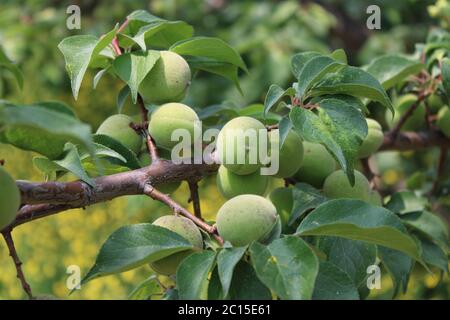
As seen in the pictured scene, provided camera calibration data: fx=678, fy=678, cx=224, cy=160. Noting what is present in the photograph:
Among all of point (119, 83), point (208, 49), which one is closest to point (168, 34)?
point (208, 49)

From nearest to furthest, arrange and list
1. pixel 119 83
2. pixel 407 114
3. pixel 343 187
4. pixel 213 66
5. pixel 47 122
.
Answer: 1. pixel 47 122
2. pixel 343 187
3. pixel 213 66
4. pixel 407 114
5. pixel 119 83

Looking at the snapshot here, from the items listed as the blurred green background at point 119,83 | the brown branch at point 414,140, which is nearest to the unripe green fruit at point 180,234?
the brown branch at point 414,140

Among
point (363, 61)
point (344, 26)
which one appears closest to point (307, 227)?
point (363, 61)

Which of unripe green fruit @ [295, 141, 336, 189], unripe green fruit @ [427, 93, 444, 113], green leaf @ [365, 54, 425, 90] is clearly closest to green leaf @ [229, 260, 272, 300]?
unripe green fruit @ [295, 141, 336, 189]

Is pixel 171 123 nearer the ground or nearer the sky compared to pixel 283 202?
nearer the sky

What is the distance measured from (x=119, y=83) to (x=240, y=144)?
1907 mm

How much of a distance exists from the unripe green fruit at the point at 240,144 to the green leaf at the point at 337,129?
4 cm

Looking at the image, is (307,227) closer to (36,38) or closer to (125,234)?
(125,234)

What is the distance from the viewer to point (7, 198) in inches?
20.9

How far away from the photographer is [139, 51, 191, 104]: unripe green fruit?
77 centimetres

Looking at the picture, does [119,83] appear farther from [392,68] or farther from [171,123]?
[171,123]

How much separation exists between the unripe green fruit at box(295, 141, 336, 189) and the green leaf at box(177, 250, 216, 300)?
0.25 m

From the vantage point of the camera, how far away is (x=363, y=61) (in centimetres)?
226

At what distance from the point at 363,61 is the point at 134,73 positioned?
5.33 feet
